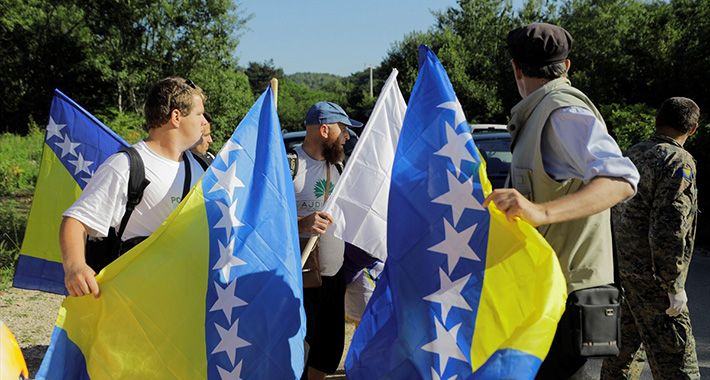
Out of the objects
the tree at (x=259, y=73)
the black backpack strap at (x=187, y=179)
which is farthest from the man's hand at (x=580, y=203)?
the tree at (x=259, y=73)

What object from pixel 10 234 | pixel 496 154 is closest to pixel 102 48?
pixel 10 234

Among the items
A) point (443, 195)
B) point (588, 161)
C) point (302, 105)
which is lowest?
point (302, 105)

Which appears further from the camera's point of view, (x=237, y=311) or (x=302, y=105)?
(x=302, y=105)

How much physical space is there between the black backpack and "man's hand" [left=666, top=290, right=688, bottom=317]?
270cm

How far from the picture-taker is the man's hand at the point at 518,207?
223 centimetres

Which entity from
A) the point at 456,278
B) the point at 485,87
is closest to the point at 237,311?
the point at 456,278

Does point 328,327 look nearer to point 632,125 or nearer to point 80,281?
point 80,281

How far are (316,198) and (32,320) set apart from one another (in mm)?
3965

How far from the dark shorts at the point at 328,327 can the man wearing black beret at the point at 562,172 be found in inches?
71.2

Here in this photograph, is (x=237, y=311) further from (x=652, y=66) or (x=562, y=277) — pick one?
(x=652, y=66)

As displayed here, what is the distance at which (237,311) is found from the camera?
2.96m

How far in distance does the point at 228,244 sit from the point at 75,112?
7.44 ft

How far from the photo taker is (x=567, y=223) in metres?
2.46

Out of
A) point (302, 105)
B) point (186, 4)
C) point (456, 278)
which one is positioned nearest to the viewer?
point (456, 278)
